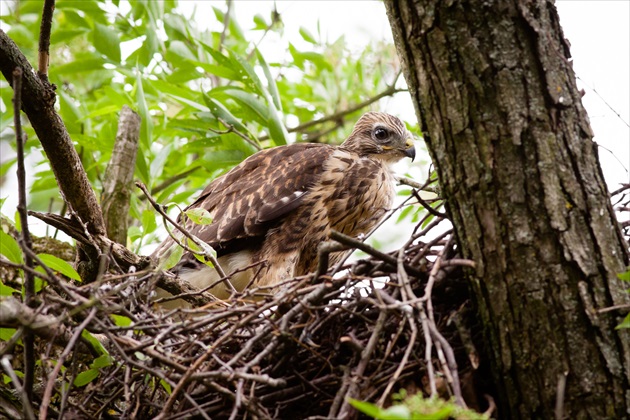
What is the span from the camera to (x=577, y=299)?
2.41m

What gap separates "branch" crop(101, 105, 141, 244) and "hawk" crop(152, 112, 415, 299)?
312 millimetres

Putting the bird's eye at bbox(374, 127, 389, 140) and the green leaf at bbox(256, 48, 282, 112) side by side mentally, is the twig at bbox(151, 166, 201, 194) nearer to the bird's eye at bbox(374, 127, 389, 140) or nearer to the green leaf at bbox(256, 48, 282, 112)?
the green leaf at bbox(256, 48, 282, 112)

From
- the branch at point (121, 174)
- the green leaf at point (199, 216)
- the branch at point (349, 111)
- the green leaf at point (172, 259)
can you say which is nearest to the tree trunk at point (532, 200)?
the green leaf at point (199, 216)

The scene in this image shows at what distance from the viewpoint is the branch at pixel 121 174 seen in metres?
4.77

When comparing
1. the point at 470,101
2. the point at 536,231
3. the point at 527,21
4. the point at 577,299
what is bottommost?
the point at 577,299

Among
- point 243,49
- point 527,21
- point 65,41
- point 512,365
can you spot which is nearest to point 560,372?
point 512,365

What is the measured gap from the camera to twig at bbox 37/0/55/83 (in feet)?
10.1

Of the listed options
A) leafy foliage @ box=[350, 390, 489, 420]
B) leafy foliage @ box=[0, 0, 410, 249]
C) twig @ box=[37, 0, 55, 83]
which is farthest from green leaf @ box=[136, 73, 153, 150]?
leafy foliage @ box=[350, 390, 489, 420]

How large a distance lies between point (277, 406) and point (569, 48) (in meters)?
1.51

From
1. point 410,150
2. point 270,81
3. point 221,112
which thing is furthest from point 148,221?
point 410,150

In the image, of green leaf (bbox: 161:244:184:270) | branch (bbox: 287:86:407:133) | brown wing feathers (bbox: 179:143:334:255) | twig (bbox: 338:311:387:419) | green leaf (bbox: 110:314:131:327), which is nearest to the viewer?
twig (bbox: 338:311:387:419)

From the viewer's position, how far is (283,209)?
457 centimetres

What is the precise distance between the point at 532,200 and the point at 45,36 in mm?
1904

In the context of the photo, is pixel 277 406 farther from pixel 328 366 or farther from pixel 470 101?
pixel 470 101
